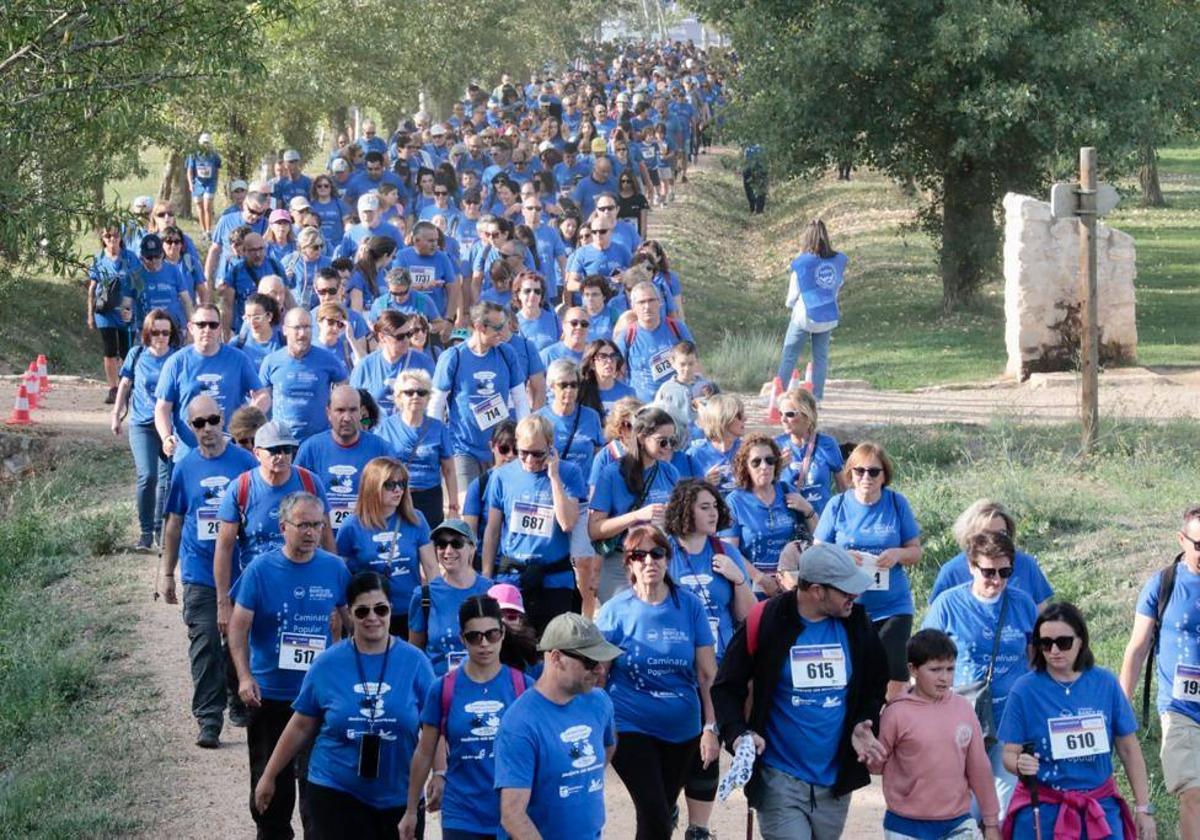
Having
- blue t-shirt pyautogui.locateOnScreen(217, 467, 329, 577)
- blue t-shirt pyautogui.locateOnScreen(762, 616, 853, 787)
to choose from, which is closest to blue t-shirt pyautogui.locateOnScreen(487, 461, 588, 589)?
blue t-shirt pyautogui.locateOnScreen(217, 467, 329, 577)

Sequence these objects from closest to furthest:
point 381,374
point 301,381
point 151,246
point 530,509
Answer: point 530,509 → point 301,381 → point 381,374 → point 151,246

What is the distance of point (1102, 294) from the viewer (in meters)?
22.1

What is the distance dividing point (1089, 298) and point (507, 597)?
962 cm

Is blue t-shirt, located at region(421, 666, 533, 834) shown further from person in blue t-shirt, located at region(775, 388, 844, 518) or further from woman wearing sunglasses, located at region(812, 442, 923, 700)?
person in blue t-shirt, located at region(775, 388, 844, 518)

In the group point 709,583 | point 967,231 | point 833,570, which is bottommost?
point 709,583

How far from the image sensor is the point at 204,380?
1262cm

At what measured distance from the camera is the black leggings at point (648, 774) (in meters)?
8.25

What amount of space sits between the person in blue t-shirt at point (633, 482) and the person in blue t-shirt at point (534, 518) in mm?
116

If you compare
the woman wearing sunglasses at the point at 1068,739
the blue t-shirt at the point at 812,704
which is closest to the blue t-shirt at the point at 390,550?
the blue t-shirt at the point at 812,704

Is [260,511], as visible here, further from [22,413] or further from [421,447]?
[22,413]

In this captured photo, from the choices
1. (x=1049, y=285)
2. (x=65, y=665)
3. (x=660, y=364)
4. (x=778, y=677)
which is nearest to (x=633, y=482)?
(x=778, y=677)

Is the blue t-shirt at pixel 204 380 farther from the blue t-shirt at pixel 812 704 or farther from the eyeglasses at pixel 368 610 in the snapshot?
the blue t-shirt at pixel 812 704

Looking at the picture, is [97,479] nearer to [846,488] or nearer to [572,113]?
[846,488]

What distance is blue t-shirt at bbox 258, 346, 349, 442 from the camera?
1255 centimetres
